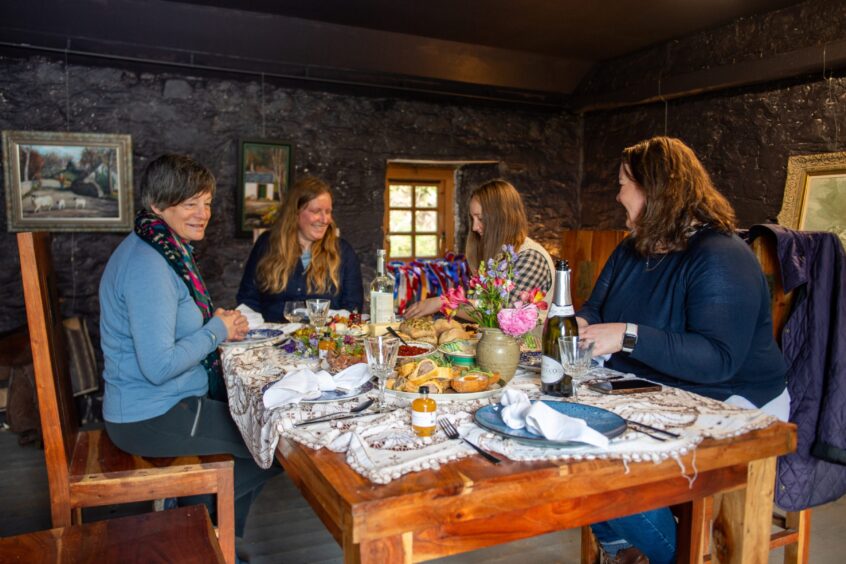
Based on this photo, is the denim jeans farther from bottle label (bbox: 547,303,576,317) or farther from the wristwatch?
bottle label (bbox: 547,303,576,317)

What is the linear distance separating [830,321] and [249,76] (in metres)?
3.78

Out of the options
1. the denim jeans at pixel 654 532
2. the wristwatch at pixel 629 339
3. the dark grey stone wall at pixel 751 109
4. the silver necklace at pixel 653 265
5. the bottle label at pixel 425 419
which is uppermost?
the dark grey stone wall at pixel 751 109

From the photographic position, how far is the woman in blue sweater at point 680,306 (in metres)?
1.71

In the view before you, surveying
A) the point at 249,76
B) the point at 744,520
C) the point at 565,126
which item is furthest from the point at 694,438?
the point at 565,126

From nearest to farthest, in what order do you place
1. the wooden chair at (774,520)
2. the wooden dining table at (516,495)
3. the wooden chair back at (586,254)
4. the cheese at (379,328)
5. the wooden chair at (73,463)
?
the wooden dining table at (516,495)
the wooden chair at (774,520)
the wooden chair at (73,463)
the cheese at (379,328)
the wooden chair back at (586,254)

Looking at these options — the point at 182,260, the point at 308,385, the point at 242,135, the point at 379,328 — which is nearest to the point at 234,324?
the point at 182,260

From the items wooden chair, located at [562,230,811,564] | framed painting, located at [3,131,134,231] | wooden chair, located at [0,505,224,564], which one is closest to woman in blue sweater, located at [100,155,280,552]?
wooden chair, located at [0,505,224,564]

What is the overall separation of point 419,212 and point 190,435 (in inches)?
139

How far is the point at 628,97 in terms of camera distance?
4855 millimetres

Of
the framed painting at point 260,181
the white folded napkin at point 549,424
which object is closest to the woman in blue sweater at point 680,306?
the white folded napkin at point 549,424

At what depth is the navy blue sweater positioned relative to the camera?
171 cm

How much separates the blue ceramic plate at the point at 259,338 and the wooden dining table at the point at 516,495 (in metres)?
0.97

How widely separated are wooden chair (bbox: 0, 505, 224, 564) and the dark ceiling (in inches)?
130

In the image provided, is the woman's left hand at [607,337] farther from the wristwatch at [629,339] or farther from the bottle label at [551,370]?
the bottle label at [551,370]
